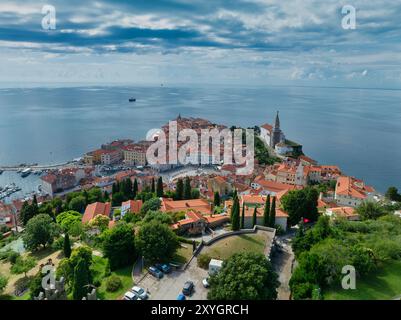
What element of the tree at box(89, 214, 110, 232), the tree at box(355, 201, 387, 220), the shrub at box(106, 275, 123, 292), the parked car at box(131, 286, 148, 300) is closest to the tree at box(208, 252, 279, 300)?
the parked car at box(131, 286, 148, 300)

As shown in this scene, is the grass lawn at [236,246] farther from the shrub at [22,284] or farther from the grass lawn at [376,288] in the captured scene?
the shrub at [22,284]

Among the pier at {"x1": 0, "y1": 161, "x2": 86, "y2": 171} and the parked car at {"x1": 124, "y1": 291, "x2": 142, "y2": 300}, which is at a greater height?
the parked car at {"x1": 124, "y1": 291, "x2": 142, "y2": 300}

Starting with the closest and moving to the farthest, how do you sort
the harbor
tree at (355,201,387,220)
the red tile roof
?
1. tree at (355,201,387,220)
2. the red tile roof
3. the harbor

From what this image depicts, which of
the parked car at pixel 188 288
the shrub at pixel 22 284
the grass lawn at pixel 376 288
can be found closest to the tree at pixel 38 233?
the shrub at pixel 22 284

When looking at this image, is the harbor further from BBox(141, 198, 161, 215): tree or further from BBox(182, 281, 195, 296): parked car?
BBox(182, 281, 195, 296): parked car

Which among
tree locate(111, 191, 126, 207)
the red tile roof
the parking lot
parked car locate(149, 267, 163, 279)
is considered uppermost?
parked car locate(149, 267, 163, 279)
